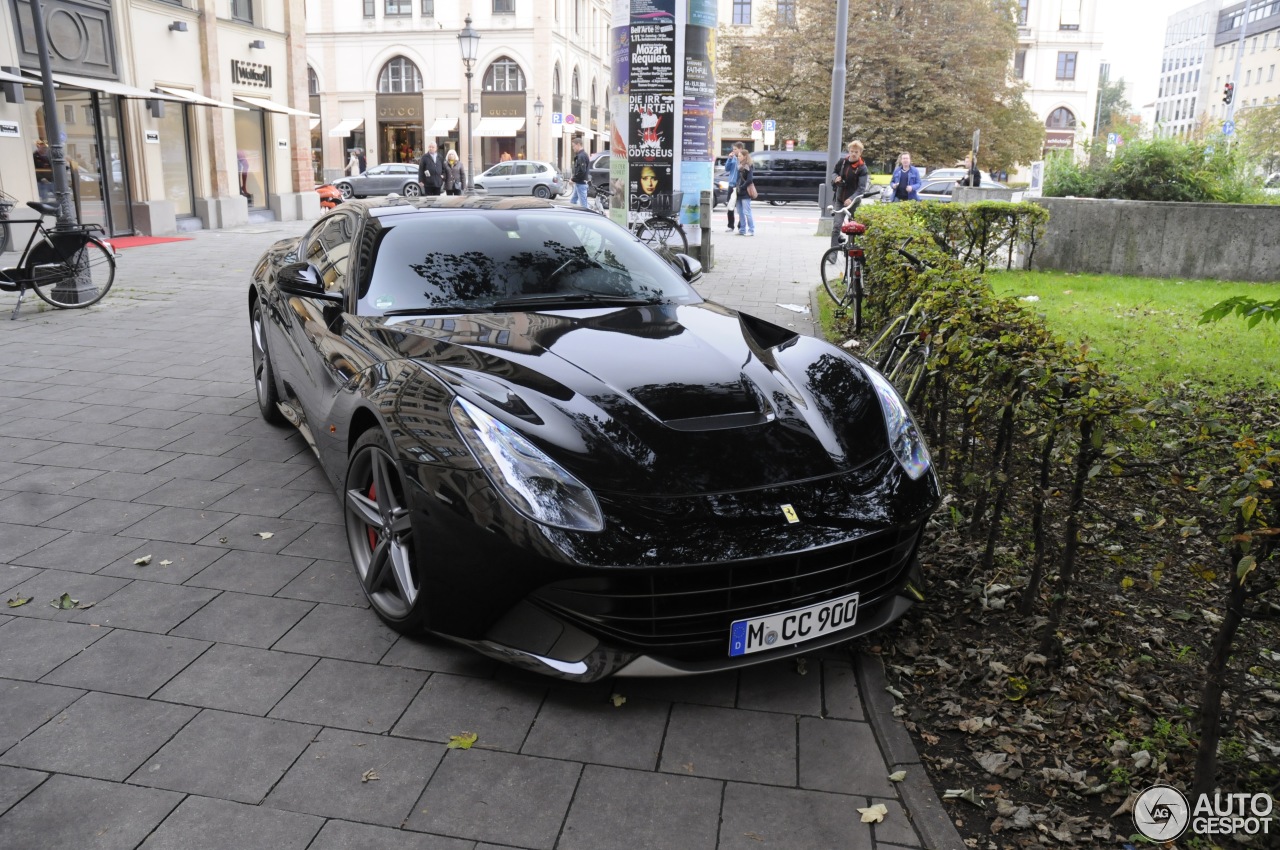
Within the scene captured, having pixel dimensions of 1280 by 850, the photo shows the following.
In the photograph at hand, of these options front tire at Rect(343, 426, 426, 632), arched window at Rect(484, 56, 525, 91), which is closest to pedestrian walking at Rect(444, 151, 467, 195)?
front tire at Rect(343, 426, 426, 632)

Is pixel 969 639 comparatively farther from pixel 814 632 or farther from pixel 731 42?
pixel 731 42

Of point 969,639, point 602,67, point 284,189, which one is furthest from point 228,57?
point 602,67

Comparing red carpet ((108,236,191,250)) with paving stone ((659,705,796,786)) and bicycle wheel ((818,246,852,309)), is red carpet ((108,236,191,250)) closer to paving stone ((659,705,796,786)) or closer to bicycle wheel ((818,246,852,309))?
bicycle wheel ((818,246,852,309))

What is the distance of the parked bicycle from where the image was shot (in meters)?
10.6

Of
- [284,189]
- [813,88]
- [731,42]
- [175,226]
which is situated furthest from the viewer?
[731,42]

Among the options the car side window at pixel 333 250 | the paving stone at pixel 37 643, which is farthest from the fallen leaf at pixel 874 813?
the car side window at pixel 333 250

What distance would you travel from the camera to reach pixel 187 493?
518cm

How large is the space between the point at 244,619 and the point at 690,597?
1847 millimetres

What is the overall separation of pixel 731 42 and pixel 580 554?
5565cm

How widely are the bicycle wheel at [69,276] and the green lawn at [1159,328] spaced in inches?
375

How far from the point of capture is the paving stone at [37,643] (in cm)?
344

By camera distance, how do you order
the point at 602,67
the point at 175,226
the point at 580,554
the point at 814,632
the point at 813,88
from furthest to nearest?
the point at 602,67, the point at 813,88, the point at 175,226, the point at 814,632, the point at 580,554

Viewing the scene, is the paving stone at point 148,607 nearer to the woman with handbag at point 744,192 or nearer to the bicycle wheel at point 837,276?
the bicycle wheel at point 837,276

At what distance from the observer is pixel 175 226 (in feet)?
70.1
